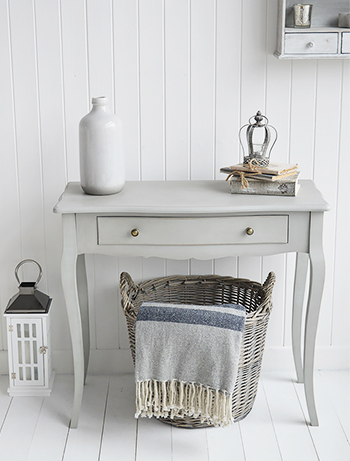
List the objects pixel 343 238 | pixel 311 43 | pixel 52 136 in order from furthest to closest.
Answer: pixel 343 238 < pixel 52 136 < pixel 311 43

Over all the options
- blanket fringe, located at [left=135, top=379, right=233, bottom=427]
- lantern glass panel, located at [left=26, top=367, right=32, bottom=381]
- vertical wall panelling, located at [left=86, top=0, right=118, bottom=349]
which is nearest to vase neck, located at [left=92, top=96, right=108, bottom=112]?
vertical wall panelling, located at [left=86, top=0, right=118, bottom=349]

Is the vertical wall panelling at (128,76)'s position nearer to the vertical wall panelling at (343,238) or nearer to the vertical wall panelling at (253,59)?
the vertical wall panelling at (253,59)

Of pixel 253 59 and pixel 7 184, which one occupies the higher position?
pixel 253 59

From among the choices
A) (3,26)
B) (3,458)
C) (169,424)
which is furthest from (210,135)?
(3,458)

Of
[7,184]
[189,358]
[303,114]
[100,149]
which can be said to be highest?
[303,114]

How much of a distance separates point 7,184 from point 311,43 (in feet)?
4.19

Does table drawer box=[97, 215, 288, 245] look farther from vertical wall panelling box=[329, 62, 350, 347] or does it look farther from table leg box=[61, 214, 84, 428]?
vertical wall panelling box=[329, 62, 350, 347]

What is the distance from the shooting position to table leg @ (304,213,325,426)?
188 centimetres

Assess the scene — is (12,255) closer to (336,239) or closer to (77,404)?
(77,404)

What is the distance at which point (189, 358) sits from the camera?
6.21ft

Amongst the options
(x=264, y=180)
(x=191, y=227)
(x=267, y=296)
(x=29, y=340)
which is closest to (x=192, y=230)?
(x=191, y=227)

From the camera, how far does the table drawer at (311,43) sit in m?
2.03

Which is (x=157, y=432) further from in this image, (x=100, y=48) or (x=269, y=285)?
(x=100, y=48)

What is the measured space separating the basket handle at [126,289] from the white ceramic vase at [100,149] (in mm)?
372
